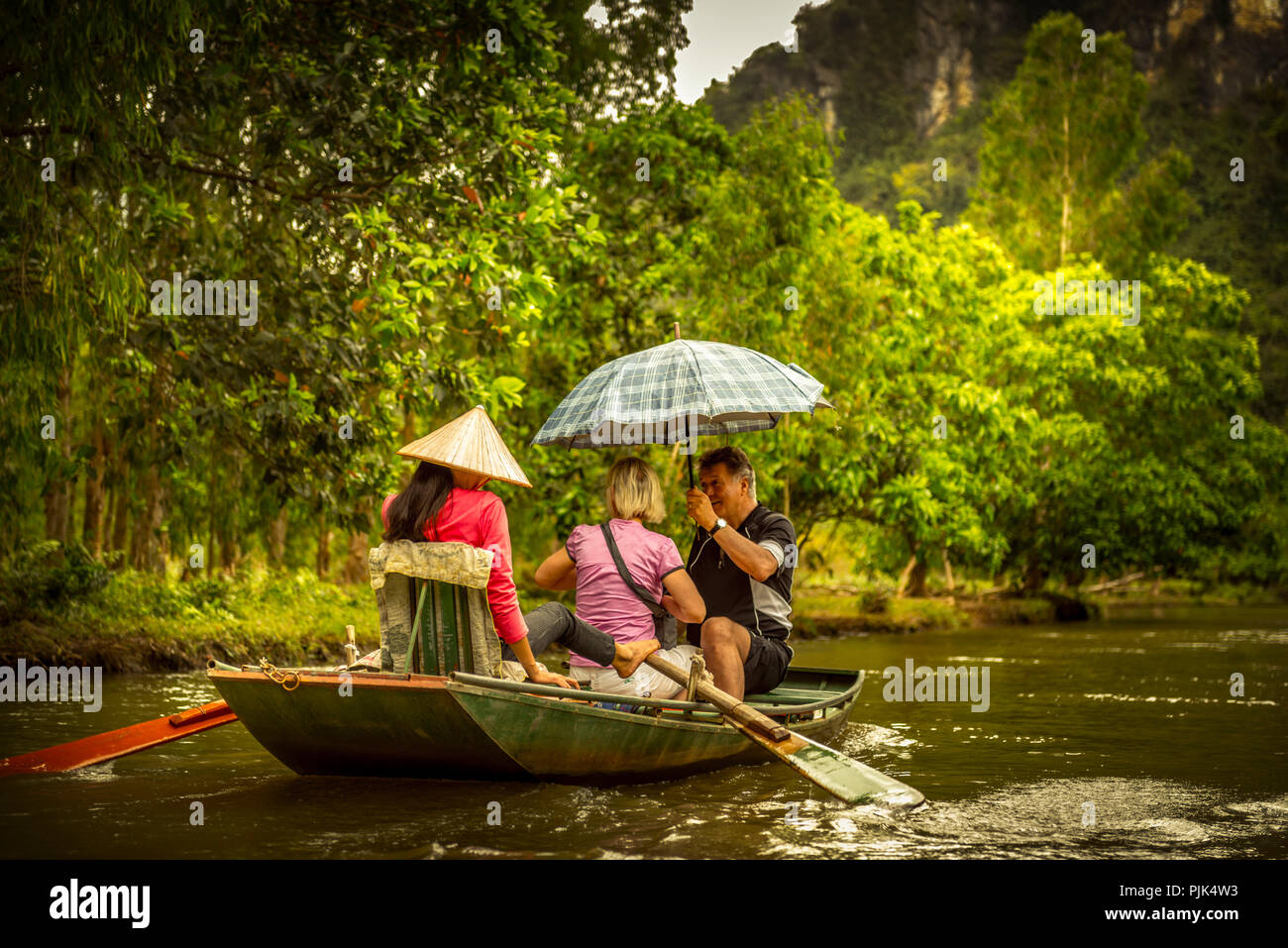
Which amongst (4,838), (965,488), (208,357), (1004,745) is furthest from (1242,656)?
(4,838)

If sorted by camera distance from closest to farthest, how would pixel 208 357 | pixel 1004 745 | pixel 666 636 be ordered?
pixel 666 636, pixel 1004 745, pixel 208 357

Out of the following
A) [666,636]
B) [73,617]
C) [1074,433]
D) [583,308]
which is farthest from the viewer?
[1074,433]

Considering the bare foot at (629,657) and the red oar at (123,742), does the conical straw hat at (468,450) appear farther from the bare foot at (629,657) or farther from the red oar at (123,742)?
the red oar at (123,742)

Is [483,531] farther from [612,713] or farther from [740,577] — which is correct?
[740,577]

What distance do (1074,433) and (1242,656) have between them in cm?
931

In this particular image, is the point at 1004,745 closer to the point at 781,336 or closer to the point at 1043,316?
the point at 781,336

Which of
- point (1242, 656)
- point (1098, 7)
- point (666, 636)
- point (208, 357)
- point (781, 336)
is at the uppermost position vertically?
point (1098, 7)

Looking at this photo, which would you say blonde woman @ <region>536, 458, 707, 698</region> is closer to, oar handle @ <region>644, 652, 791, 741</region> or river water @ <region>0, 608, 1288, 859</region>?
oar handle @ <region>644, 652, 791, 741</region>

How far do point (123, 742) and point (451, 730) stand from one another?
2047 mm

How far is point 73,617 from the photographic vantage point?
1352cm

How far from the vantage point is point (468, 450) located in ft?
20.9

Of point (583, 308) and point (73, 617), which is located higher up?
point (583, 308)

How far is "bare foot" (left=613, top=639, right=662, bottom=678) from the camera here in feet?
23.6

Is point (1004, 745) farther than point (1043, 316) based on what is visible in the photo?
No
